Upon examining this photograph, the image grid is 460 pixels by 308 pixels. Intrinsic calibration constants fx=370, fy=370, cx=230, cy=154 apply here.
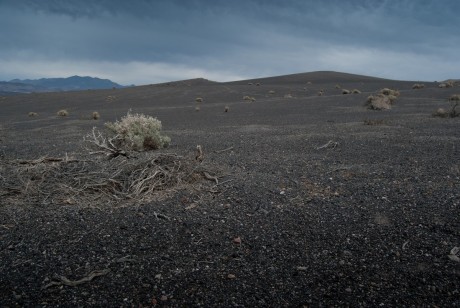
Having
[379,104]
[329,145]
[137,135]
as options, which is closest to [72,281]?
[137,135]

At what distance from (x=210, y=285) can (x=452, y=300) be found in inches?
80.5

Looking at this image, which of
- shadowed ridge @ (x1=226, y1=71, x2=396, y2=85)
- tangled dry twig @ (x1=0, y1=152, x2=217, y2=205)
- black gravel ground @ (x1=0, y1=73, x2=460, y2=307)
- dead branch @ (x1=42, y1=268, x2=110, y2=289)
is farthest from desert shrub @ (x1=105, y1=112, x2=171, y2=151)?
shadowed ridge @ (x1=226, y1=71, x2=396, y2=85)

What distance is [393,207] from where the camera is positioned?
4.98m

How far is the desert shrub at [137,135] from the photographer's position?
10.1 m

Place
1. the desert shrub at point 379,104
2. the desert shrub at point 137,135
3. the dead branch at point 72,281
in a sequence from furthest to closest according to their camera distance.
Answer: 1. the desert shrub at point 379,104
2. the desert shrub at point 137,135
3. the dead branch at point 72,281

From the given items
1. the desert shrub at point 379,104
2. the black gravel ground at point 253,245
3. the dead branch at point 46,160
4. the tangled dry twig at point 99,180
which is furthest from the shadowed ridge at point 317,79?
the black gravel ground at point 253,245

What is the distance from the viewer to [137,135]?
1029cm

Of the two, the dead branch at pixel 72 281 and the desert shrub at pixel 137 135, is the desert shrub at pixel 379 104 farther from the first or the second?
the dead branch at pixel 72 281

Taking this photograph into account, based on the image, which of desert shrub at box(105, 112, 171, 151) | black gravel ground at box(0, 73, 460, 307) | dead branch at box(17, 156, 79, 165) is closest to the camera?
black gravel ground at box(0, 73, 460, 307)

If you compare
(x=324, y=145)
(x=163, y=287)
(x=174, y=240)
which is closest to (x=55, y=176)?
(x=174, y=240)

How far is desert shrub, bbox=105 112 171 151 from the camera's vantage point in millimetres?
10125

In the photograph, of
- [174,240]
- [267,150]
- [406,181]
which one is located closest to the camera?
[174,240]

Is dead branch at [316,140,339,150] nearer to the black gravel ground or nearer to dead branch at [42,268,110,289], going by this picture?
the black gravel ground

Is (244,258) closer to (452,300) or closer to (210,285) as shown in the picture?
(210,285)
